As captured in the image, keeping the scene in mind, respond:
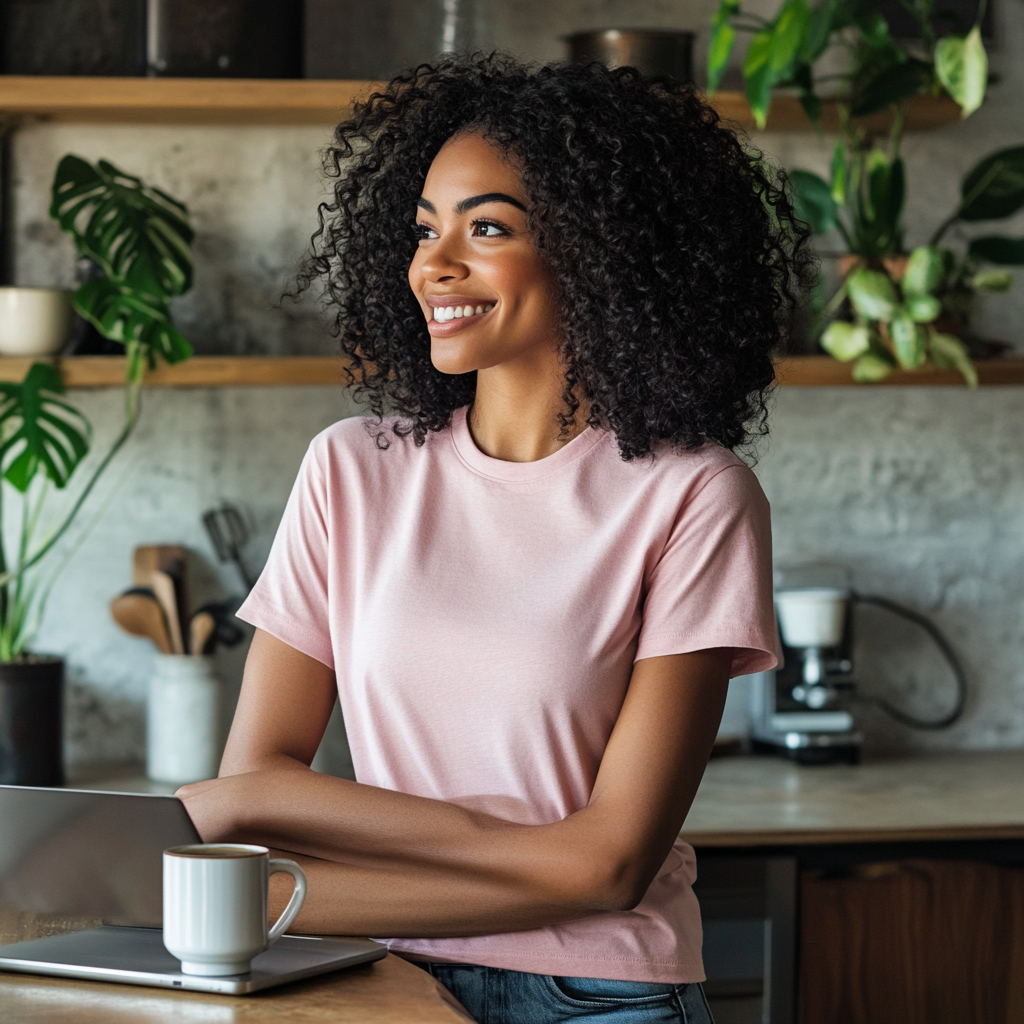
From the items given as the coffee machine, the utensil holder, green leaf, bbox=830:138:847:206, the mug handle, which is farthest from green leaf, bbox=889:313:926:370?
the mug handle

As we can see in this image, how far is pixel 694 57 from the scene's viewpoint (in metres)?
2.57

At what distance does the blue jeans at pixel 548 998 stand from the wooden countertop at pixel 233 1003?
0.24m

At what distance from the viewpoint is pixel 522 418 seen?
1378 millimetres

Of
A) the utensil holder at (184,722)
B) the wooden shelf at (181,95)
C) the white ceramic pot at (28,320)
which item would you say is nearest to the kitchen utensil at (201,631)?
the utensil holder at (184,722)

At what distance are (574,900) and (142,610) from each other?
149 centimetres

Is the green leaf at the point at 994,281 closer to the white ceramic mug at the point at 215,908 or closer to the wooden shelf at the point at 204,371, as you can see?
the wooden shelf at the point at 204,371

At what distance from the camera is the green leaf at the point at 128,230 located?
212 centimetres

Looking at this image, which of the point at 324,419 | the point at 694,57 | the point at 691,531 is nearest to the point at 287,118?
the point at 324,419

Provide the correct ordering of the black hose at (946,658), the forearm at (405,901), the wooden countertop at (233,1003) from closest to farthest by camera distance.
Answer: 1. the wooden countertop at (233,1003)
2. the forearm at (405,901)
3. the black hose at (946,658)

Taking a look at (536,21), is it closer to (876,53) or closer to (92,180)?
(876,53)

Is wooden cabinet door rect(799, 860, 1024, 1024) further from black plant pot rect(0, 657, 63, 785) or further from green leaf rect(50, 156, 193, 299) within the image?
green leaf rect(50, 156, 193, 299)

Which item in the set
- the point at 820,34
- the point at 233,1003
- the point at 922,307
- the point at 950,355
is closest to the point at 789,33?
the point at 820,34

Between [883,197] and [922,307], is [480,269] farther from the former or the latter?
[883,197]

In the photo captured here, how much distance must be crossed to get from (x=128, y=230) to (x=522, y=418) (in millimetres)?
1124
